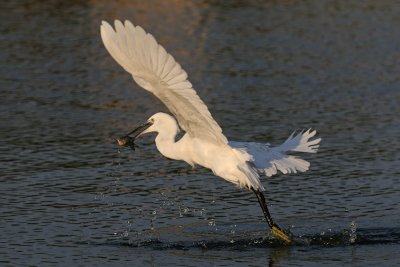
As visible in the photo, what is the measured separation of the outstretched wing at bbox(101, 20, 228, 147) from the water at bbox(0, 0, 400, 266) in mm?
1214

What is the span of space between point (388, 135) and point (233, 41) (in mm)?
7358

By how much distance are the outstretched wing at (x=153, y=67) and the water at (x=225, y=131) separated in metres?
1.21

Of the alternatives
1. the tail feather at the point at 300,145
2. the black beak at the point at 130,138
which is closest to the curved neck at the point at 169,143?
the black beak at the point at 130,138

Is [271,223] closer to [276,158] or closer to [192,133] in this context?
[276,158]

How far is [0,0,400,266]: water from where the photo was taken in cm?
956

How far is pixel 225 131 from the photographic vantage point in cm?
1380

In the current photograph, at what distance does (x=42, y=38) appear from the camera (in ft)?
68.3

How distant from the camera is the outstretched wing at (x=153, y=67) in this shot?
8.02 metres

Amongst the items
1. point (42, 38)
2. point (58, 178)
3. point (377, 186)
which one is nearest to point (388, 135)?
point (377, 186)

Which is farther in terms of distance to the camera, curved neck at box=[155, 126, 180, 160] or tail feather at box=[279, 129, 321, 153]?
tail feather at box=[279, 129, 321, 153]

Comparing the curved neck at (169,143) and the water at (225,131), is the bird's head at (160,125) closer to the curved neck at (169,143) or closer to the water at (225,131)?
the curved neck at (169,143)

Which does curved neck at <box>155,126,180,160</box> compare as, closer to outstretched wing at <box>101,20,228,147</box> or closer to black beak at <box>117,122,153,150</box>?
black beak at <box>117,122,153,150</box>

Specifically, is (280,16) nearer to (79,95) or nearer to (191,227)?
(79,95)

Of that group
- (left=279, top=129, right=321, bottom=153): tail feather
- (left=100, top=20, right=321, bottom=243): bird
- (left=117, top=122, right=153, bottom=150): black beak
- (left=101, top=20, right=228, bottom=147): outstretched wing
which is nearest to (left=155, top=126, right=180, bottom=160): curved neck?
(left=100, top=20, right=321, bottom=243): bird
